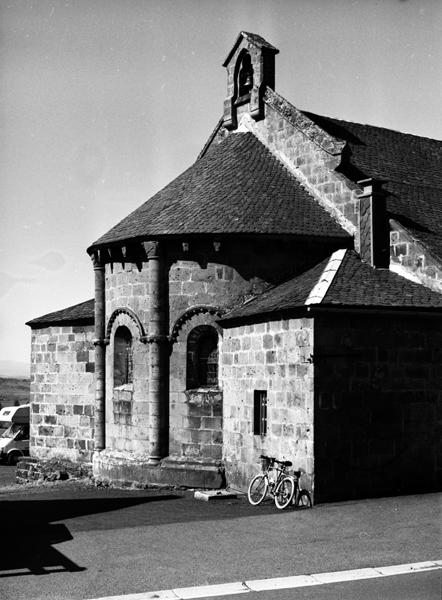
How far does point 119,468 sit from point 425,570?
493 inches

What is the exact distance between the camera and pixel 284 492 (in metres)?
17.6

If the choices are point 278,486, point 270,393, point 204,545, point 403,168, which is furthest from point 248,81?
point 204,545

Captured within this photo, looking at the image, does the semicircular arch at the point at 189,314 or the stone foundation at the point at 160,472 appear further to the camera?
the semicircular arch at the point at 189,314

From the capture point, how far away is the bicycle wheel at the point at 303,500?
1739cm

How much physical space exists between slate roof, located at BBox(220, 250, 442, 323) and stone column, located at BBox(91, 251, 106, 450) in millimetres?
4779

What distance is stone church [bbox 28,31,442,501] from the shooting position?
18172mm

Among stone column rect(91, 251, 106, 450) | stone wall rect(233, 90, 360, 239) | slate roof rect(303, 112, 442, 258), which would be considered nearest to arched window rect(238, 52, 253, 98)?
stone wall rect(233, 90, 360, 239)

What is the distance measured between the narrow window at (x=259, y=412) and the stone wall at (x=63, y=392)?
8.51m

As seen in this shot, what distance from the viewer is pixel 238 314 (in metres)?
20.6

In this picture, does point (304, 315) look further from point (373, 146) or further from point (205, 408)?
point (373, 146)

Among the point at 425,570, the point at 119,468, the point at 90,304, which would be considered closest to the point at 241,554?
Result: the point at 425,570

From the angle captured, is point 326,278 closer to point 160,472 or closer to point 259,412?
point 259,412

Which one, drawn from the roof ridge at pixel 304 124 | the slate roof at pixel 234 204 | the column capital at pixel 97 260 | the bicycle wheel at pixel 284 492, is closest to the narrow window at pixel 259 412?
the bicycle wheel at pixel 284 492

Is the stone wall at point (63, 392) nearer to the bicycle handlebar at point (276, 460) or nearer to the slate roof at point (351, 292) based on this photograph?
the slate roof at point (351, 292)
